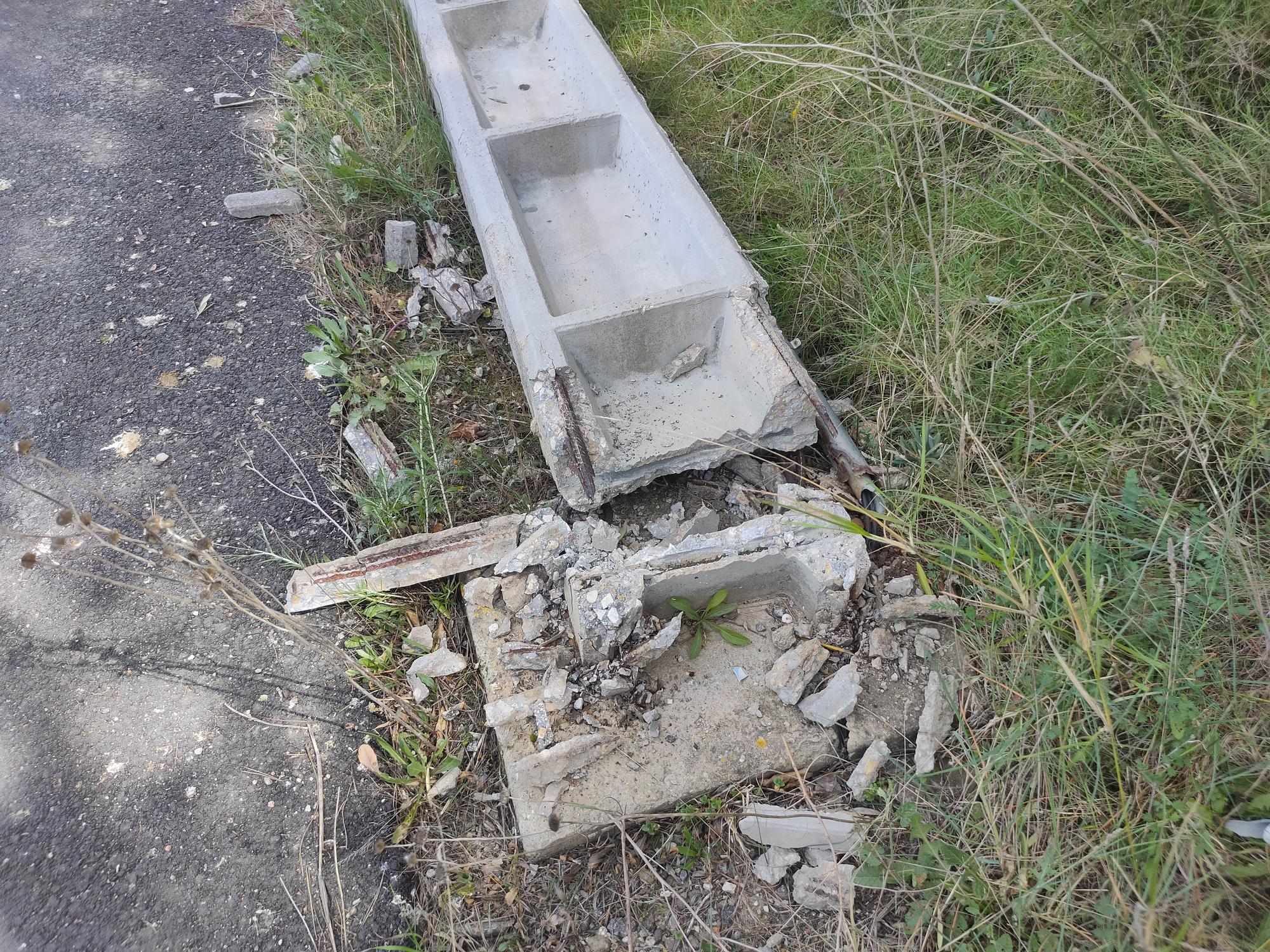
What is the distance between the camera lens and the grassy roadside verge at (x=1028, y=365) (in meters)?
1.67

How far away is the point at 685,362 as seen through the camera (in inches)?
108

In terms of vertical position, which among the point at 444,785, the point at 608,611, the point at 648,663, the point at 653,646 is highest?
the point at 608,611

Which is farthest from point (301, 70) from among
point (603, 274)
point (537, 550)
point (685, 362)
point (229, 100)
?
point (537, 550)

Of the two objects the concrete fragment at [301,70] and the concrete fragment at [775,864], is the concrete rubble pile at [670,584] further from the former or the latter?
the concrete fragment at [301,70]

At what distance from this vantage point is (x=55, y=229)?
11.8 feet

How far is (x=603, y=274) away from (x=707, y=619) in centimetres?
161

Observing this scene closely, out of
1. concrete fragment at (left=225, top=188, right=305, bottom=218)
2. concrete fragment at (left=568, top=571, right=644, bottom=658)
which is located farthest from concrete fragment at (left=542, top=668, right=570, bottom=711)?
concrete fragment at (left=225, top=188, right=305, bottom=218)

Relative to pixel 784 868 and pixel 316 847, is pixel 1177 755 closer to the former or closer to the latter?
pixel 784 868

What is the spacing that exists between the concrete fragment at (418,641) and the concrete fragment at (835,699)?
114 centimetres

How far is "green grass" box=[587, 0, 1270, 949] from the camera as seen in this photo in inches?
64.6

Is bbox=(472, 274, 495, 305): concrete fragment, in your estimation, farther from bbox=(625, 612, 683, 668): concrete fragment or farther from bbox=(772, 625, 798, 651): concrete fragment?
bbox=(772, 625, 798, 651): concrete fragment

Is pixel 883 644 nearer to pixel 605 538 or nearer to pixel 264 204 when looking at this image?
pixel 605 538

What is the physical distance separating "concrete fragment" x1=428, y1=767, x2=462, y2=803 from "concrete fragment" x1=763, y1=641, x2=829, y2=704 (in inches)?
36.2

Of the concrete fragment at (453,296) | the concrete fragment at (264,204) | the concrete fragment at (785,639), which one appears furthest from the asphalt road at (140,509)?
the concrete fragment at (785,639)
